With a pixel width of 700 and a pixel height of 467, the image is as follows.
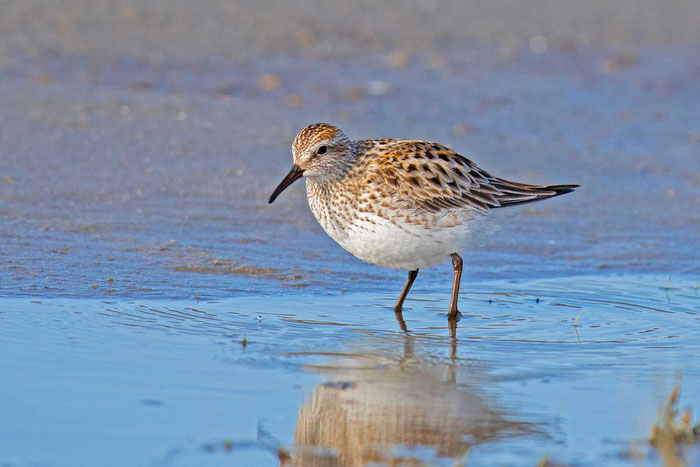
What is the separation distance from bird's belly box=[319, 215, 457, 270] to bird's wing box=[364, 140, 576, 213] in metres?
0.21

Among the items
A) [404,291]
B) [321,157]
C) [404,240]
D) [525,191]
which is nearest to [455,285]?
[404,291]

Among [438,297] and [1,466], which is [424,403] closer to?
[1,466]

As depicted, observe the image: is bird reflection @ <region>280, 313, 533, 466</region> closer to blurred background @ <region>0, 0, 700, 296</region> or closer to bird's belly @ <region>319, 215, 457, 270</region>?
bird's belly @ <region>319, 215, 457, 270</region>

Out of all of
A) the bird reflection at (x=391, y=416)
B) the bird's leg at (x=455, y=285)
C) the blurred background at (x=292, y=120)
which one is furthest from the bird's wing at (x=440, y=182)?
the bird reflection at (x=391, y=416)

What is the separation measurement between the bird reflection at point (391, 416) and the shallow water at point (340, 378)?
13mm

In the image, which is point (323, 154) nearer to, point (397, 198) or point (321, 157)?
point (321, 157)

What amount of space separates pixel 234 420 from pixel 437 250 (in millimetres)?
2795

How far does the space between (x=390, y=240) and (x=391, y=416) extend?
7.23 ft

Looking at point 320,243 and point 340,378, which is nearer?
point 340,378

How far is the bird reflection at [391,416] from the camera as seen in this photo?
5.04 m

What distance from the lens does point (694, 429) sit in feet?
17.6

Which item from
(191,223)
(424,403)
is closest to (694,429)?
(424,403)

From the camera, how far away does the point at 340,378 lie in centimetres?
608

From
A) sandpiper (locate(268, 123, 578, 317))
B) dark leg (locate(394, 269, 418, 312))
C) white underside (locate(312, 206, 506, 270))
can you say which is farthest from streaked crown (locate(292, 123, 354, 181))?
dark leg (locate(394, 269, 418, 312))
